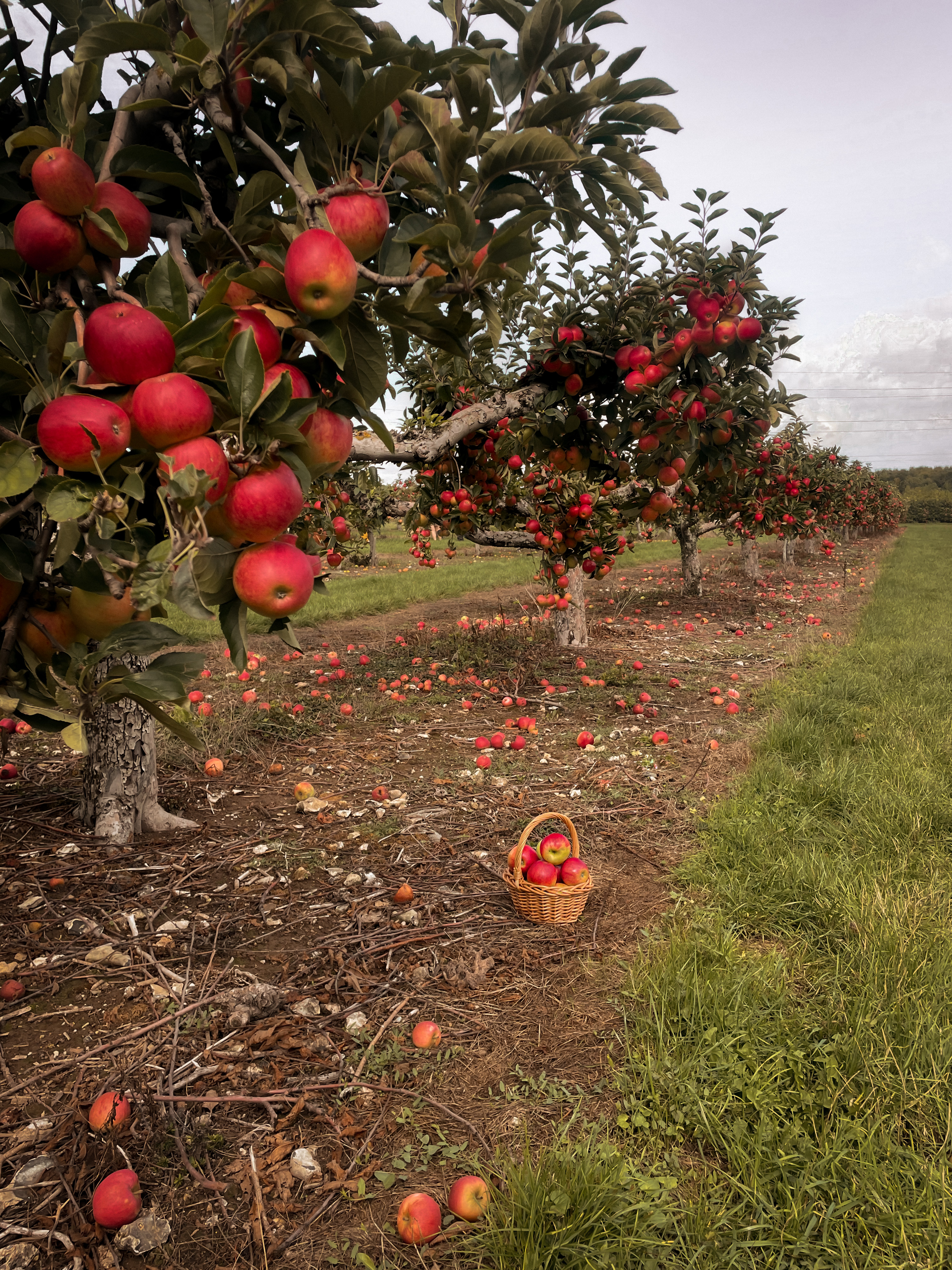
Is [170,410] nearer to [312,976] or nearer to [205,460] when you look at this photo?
[205,460]

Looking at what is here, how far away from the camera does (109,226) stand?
3.78 ft

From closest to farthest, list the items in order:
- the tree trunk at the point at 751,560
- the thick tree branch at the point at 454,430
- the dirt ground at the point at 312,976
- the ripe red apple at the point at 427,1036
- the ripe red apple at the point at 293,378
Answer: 1. the ripe red apple at the point at 293,378
2. the dirt ground at the point at 312,976
3. the ripe red apple at the point at 427,1036
4. the thick tree branch at the point at 454,430
5. the tree trunk at the point at 751,560

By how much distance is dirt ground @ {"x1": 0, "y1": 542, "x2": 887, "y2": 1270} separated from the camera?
1.88m

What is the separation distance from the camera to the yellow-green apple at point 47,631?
1.28 m

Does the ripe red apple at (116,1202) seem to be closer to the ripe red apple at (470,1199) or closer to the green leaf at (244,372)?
the ripe red apple at (470,1199)

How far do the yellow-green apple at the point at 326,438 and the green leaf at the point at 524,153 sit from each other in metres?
0.63

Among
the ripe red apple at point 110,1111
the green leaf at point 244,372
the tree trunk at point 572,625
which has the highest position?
the green leaf at point 244,372

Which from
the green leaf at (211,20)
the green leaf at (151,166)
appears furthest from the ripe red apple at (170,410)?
the green leaf at (211,20)

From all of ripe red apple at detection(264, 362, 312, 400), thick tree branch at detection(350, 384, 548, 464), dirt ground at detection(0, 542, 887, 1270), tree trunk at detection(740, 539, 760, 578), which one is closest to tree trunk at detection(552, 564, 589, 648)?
dirt ground at detection(0, 542, 887, 1270)

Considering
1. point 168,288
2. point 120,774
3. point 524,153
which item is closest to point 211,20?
point 168,288

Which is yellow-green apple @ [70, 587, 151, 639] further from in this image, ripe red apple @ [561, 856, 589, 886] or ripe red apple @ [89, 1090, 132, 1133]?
ripe red apple @ [561, 856, 589, 886]

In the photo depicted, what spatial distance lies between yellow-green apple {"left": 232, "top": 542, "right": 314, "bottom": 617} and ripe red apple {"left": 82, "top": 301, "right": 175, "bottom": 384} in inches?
11.1

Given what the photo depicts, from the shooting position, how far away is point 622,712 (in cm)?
650

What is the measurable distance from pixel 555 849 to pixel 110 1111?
1828 mm
